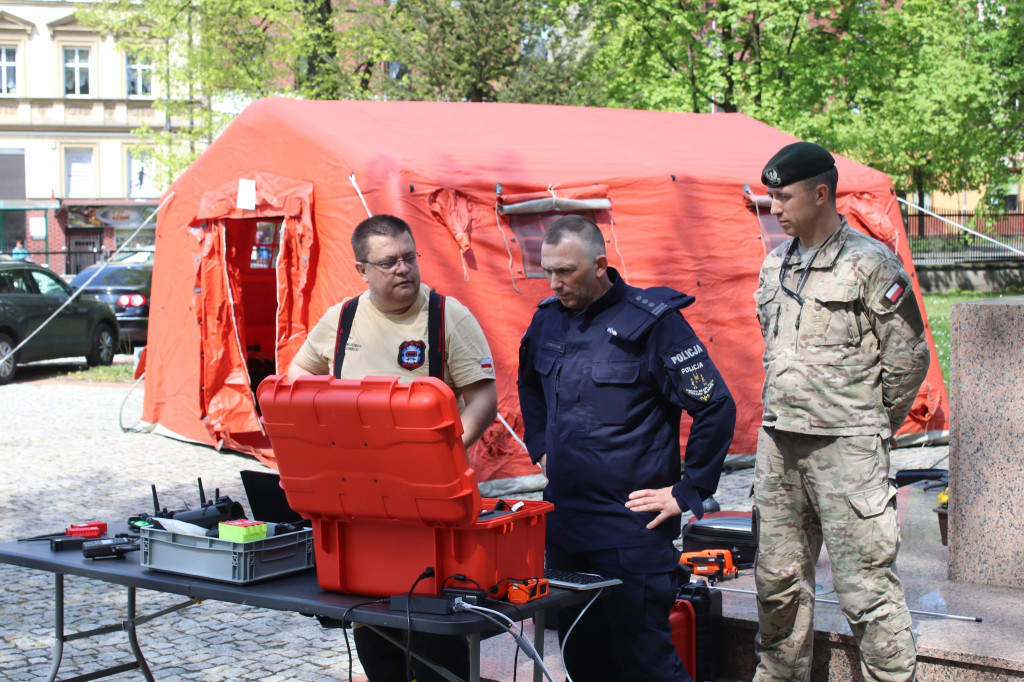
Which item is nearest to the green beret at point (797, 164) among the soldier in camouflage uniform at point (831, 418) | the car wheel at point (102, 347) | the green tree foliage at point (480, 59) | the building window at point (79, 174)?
the soldier in camouflage uniform at point (831, 418)

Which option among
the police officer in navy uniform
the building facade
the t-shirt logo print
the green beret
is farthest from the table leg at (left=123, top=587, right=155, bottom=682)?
the building facade

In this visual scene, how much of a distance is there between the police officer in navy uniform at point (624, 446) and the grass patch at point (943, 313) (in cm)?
868

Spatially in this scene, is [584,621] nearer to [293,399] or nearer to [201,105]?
[293,399]

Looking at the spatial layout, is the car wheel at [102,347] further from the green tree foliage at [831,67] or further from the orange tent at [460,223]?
the green tree foliage at [831,67]

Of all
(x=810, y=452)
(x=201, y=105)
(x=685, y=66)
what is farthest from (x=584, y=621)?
(x=201, y=105)

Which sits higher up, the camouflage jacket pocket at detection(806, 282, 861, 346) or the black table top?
the camouflage jacket pocket at detection(806, 282, 861, 346)

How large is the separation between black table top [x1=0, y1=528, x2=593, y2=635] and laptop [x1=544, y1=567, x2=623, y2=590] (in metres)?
0.02

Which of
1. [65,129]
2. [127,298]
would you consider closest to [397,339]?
[127,298]

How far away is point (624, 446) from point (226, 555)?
1.23 m

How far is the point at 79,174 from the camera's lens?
43.5 m

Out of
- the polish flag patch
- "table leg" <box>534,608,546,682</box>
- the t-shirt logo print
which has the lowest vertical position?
"table leg" <box>534,608,546,682</box>

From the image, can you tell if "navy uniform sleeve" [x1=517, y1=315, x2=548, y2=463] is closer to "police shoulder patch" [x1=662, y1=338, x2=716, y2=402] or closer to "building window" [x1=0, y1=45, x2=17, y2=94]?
"police shoulder patch" [x1=662, y1=338, x2=716, y2=402]

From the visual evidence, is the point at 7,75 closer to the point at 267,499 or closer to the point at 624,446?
the point at 267,499

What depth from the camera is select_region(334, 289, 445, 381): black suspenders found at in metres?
3.79
